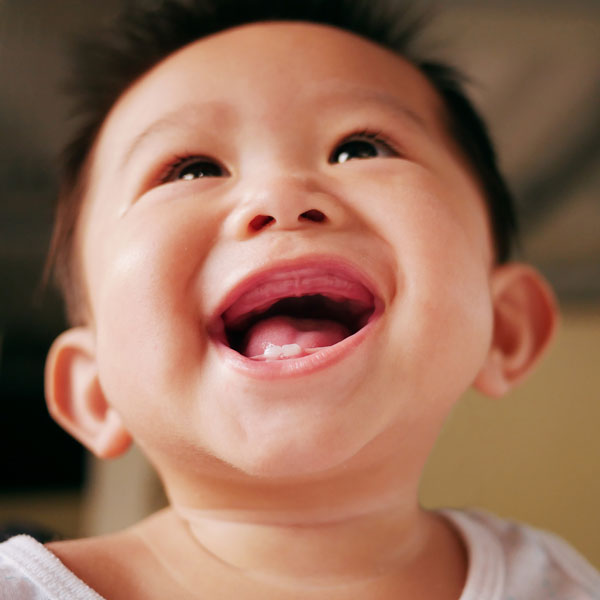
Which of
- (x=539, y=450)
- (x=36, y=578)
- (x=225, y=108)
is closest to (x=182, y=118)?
(x=225, y=108)

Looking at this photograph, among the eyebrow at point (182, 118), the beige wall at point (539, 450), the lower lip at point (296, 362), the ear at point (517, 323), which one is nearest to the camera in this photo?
the lower lip at point (296, 362)

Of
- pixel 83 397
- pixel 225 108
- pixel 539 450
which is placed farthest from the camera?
pixel 539 450

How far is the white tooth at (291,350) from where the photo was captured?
0.50 metres

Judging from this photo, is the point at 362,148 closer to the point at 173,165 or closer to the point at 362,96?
the point at 362,96

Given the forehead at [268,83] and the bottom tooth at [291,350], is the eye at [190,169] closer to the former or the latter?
the forehead at [268,83]

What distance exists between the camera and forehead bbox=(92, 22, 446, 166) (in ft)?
1.94

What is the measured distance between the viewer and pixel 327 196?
54cm

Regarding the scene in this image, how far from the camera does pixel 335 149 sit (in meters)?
0.60

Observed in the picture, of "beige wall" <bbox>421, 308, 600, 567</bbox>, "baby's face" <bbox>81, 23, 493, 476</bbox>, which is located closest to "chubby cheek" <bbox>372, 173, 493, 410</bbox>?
"baby's face" <bbox>81, 23, 493, 476</bbox>

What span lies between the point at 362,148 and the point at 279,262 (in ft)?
0.52

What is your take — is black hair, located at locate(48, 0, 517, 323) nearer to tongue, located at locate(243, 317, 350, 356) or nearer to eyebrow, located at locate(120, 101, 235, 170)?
eyebrow, located at locate(120, 101, 235, 170)

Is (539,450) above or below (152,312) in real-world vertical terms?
below

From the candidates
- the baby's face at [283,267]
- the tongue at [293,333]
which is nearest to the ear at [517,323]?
the baby's face at [283,267]

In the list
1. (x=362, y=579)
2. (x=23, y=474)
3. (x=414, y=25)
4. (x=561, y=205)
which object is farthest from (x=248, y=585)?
(x=23, y=474)
